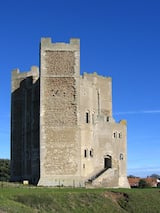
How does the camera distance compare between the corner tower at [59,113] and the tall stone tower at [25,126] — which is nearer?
the corner tower at [59,113]

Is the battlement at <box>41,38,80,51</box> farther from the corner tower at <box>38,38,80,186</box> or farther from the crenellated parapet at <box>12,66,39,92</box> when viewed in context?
the crenellated parapet at <box>12,66,39,92</box>

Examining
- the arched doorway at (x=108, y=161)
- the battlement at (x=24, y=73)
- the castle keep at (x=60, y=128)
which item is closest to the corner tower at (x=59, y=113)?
the castle keep at (x=60, y=128)

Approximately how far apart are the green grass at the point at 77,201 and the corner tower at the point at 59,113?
289 inches

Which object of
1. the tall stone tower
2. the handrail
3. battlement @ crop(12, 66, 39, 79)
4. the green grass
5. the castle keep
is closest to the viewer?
the green grass

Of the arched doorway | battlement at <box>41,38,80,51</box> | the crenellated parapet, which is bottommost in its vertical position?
the arched doorway

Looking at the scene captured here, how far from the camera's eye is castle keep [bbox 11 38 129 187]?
45.3m

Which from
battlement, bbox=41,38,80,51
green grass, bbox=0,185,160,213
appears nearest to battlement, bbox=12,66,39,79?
battlement, bbox=41,38,80,51

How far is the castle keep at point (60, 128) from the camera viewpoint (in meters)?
45.3

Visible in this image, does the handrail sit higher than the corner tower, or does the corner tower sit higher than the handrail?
the corner tower

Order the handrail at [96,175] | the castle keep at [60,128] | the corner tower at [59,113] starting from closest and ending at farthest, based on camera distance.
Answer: the corner tower at [59,113]
the castle keep at [60,128]
the handrail at [96,175]

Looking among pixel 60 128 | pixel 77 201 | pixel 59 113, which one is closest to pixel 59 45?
pixel 59 113

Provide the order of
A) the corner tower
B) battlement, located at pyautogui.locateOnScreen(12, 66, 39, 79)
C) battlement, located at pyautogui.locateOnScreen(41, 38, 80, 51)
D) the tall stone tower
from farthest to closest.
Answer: battlement, located at pyautogui.locateOnScreen(12, 66, 39, 79) < the tall stone tower < battlement, located at pyautogui.locateOnScreen(41, 38, 80, 51) < the corner tower

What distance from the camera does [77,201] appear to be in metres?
34.1

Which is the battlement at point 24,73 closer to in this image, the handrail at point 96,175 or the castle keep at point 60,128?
the castle keep at point 60,128
